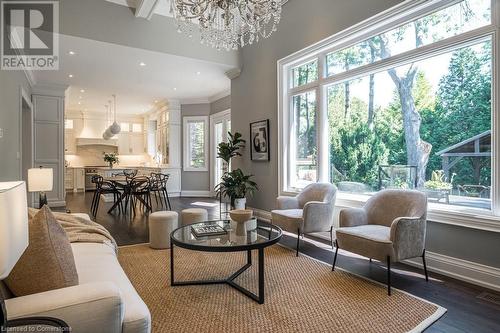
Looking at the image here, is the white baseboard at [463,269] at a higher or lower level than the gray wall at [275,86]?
lower

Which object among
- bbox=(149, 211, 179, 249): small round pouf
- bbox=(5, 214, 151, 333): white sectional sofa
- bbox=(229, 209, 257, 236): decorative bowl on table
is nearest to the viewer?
bbox=(5, 214, 151, 333): white sectional sofa

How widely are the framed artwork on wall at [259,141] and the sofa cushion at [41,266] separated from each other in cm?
437

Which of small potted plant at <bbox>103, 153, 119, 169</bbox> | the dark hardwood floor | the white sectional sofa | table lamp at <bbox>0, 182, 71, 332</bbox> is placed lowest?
the dark hardwood floor

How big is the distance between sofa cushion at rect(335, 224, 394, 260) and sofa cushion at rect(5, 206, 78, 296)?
2331 mm

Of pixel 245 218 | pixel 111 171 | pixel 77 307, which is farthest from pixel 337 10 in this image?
pixel 111 171

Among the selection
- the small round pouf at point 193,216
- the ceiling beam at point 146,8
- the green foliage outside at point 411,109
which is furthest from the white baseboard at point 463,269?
the ceiling beam at point 146,8

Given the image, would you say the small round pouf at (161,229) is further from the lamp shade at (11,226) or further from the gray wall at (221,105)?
the gray wall at (221,105)

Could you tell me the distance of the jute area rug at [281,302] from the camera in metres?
2.02

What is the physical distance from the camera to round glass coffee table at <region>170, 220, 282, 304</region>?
7.61ft

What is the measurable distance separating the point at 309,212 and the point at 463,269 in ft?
5.30

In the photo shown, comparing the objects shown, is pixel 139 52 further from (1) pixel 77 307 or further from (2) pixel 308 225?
(1) pixel 77 307

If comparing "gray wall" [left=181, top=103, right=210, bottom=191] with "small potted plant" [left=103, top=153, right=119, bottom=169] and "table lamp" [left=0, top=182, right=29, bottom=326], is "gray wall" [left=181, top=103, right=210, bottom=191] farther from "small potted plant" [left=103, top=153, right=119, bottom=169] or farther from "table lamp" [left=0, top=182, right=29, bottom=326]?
"table lamp" [left=0, top=182, right=29, bottom=326]

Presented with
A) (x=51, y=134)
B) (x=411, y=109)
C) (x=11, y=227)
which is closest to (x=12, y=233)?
(x=11, y=227)

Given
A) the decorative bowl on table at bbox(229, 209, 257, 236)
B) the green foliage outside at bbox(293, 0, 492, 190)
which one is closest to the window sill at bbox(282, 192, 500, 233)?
the green foliage outside at bbox(293, 0, 492, 190)
